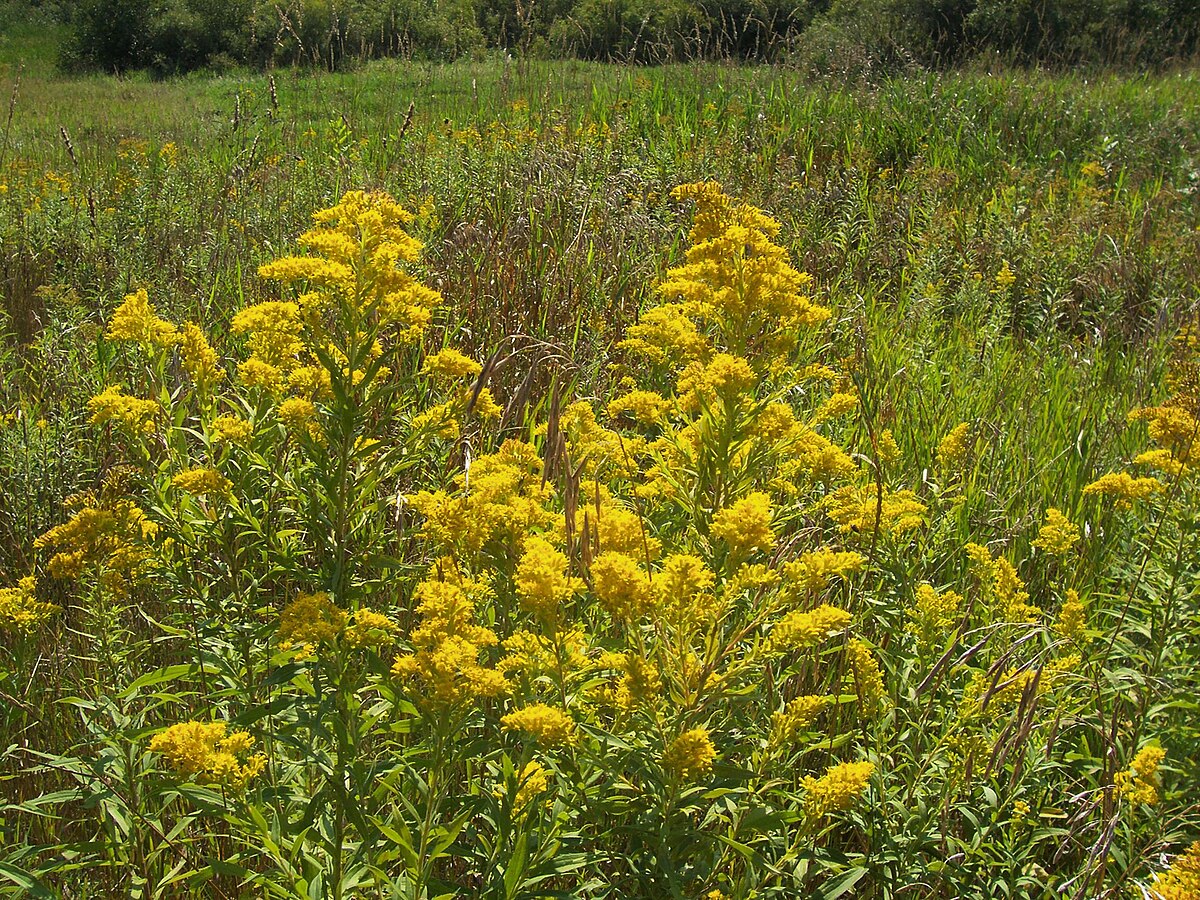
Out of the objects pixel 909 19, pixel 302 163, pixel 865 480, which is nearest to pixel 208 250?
pixel 302 163

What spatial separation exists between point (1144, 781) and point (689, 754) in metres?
0.81

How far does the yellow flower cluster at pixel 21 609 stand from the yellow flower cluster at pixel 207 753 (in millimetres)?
502

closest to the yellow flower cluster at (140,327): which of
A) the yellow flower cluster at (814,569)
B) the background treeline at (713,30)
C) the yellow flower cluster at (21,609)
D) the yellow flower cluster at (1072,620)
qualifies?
the yellow flower cluster at (21,609)

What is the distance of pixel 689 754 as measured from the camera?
1.30 m

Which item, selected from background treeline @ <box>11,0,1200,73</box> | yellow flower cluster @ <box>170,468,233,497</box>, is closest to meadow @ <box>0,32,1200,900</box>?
yellow flower cluster @ <box>170,468,233,497</box>

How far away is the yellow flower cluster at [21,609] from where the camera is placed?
1.64 metres

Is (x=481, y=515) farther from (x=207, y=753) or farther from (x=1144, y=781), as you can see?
(x=1144, y=781)

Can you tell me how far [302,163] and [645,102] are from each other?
301 centimetres

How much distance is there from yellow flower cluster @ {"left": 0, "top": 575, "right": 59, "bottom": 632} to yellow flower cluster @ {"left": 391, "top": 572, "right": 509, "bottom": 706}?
79 cm

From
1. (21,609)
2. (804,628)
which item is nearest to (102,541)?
(21,609)

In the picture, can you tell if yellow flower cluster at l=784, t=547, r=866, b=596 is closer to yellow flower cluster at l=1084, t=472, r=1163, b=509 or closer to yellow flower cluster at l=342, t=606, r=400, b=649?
yellow flower cluster at l=342, t=606, r=400, b=649

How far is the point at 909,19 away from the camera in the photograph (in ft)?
40.4

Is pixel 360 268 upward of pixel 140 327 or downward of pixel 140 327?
upward

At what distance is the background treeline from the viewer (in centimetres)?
639
